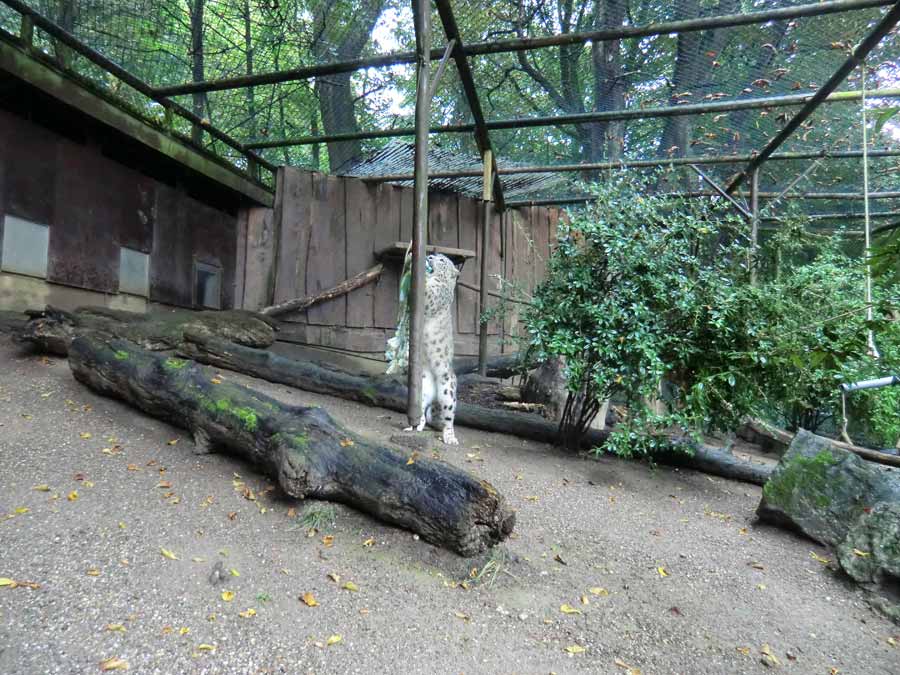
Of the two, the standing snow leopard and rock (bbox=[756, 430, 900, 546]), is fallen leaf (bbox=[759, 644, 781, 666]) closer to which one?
rock (bbox=[756, 430, 900, 546])

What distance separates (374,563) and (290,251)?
580cm

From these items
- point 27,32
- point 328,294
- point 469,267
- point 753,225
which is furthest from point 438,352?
point 27,32

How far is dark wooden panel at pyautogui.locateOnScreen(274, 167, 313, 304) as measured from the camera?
24.6ft

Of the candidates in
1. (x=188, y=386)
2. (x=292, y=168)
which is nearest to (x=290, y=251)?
(x=292, y=168)

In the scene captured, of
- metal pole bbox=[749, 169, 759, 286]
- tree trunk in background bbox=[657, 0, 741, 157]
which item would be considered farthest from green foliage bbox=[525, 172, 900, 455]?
tree trunk in background bbox=[657, 0, 741, 157]

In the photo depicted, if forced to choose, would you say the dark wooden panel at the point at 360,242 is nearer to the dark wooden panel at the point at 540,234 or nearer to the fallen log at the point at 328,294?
the fallen log at the point at 328,294

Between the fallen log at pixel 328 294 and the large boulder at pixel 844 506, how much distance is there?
5.54 metres

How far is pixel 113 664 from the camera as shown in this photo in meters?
1.77

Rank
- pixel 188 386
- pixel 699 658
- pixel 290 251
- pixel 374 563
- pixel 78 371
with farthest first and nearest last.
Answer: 1. pixel 290 251
2. pixel 78 371
3. pixel 188 386
4. pixel 374 563
5. pixel 699 658

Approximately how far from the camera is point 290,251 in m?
7.58

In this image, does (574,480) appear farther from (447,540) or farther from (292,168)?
(292,168)

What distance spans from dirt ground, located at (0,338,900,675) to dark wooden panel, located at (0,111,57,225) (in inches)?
97.1

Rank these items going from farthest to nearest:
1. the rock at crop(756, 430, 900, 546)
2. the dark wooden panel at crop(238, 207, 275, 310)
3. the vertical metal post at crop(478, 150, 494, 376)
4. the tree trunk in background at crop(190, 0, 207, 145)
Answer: the dark wooden panel at crop(238, 207, 275, 310) < the vertical metal post at crop(478, 150, 494, 376) < the tree trunk in background at crop(190, 0, 207, 145) < the rock at crop(756, 430, 900, 546)

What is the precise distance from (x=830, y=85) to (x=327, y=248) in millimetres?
5924
